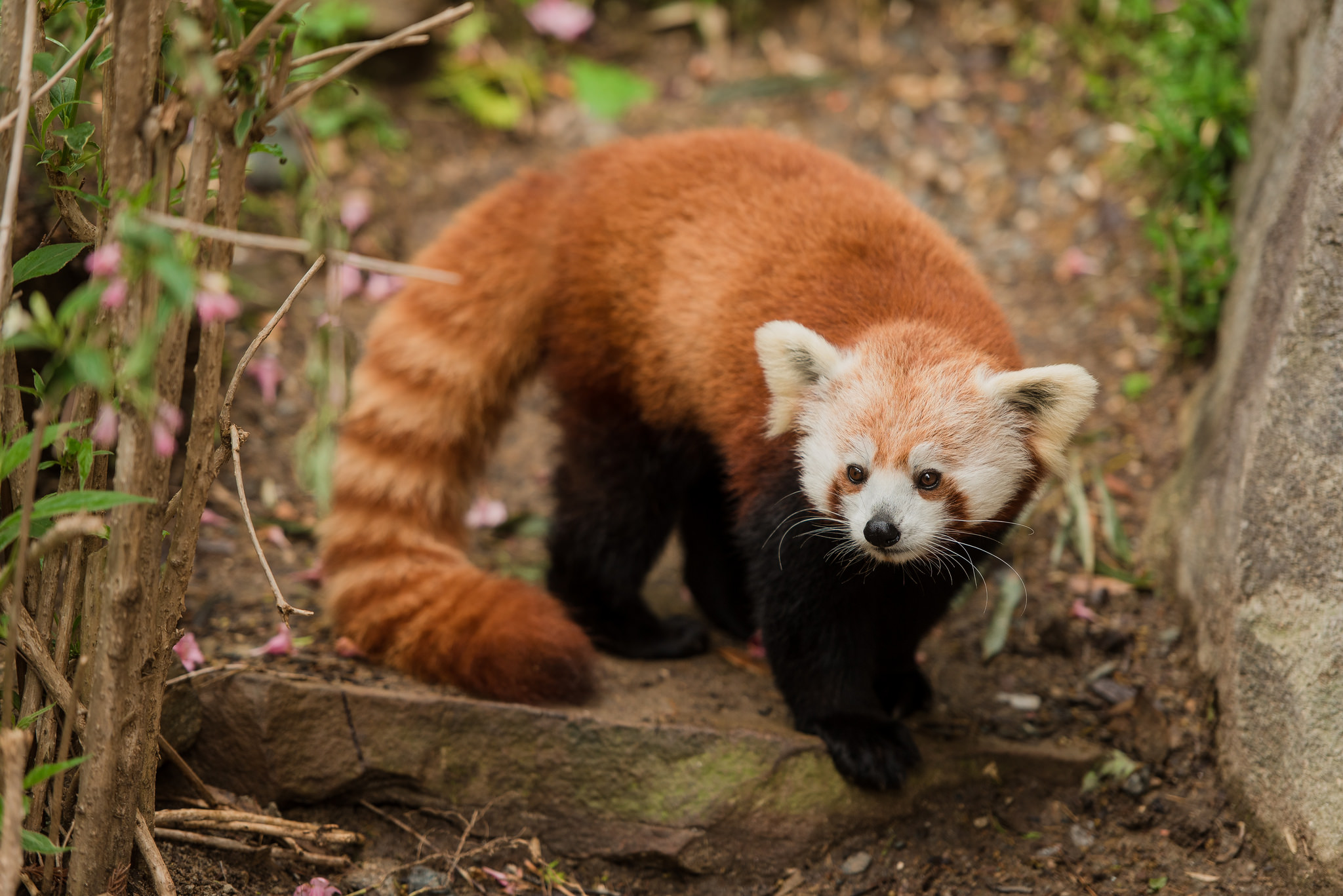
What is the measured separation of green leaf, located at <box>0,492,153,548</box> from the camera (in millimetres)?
2070

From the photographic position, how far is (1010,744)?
368 cm

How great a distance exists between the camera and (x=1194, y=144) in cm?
484

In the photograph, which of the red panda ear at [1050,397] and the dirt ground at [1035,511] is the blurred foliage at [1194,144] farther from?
the red panda ear at [1050,397]

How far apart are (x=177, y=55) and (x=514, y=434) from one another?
3749mm

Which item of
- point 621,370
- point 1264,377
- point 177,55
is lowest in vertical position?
point 621,370

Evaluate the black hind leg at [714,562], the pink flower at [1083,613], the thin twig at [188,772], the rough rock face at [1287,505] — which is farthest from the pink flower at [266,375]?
the rough rock face at [1287,505]

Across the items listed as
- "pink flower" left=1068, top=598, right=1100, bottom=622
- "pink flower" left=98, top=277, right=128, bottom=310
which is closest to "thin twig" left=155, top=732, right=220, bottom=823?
"pink flower" left=98, top=277, right=128, bottom=310

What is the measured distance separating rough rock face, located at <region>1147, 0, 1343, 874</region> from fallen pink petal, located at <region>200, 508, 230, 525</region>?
145 inches

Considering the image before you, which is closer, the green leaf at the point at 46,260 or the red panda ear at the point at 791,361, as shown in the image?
the green leaf at the point at 46,260

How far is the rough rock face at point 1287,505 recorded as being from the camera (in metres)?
2.94

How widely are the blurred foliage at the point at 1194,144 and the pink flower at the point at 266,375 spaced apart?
410cm

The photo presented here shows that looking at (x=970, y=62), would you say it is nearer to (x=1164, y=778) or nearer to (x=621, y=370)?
(x=621, y=370)

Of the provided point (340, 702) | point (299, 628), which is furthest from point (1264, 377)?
point (299, 628)

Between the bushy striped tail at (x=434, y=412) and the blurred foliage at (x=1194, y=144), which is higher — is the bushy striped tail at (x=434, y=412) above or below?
below
